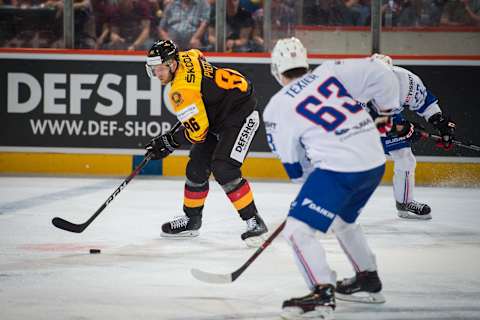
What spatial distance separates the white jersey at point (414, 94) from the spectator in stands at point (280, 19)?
A: 7.98 feet

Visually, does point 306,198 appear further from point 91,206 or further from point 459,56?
point 459,56

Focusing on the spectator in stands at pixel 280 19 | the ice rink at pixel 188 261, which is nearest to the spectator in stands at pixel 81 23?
the spectator in stands at pixel 280 19

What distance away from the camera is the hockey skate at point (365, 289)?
168 inches

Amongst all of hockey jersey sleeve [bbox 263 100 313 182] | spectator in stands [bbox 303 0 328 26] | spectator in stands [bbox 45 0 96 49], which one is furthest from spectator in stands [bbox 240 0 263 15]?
hockey jersey sleeve [bbox 263 100 313 182]

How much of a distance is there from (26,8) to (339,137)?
19.3 ft

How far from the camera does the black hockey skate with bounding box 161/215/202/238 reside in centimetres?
611

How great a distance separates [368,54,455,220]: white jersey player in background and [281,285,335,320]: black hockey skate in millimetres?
2757

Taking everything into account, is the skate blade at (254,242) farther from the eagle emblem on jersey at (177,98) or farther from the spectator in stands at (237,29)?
the spectator in stands at (237,29)

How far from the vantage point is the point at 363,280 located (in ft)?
14.1

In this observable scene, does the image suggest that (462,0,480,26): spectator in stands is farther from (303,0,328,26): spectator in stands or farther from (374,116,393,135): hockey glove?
(374,116,393,135): hockey glove

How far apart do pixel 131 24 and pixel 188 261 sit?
424 centimetres

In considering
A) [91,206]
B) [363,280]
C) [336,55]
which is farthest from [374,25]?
[363,280]

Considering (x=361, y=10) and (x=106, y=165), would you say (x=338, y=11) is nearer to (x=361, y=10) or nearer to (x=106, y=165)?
(x=361, y=10)

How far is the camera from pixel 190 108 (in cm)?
560
